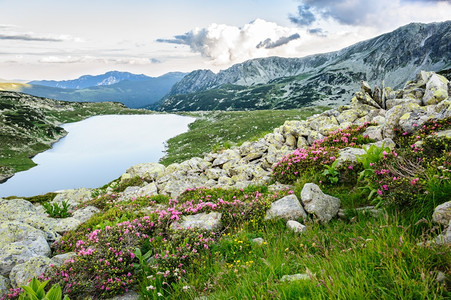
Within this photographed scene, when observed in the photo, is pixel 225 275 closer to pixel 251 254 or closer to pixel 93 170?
pixel 251 254

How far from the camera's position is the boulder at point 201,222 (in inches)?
279

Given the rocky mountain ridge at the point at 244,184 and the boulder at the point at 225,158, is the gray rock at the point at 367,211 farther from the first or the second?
the boulder at the point at 225,158

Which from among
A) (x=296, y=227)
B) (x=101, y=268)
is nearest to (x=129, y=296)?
(x=101, y=268)

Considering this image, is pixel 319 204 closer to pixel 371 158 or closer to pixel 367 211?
pixel 367 211

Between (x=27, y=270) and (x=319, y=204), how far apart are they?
24.6ft

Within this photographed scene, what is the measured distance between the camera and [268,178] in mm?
11492

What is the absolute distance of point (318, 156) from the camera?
9977 millimetres

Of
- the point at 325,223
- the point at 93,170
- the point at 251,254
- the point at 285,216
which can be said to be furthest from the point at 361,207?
the point at 93,170

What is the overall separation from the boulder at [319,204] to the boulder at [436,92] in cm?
1031

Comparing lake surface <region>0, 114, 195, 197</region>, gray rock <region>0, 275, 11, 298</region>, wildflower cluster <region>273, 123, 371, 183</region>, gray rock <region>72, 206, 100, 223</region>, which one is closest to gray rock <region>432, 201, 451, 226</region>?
wildflower cluster <region>273, 123, 371, 183</region>

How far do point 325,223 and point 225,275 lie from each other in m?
3.10

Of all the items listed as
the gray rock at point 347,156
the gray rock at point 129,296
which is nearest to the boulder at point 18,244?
the gray rock at point 129,296

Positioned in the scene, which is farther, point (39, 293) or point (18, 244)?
point (18, 244)

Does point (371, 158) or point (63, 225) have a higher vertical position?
point (371, 158)
